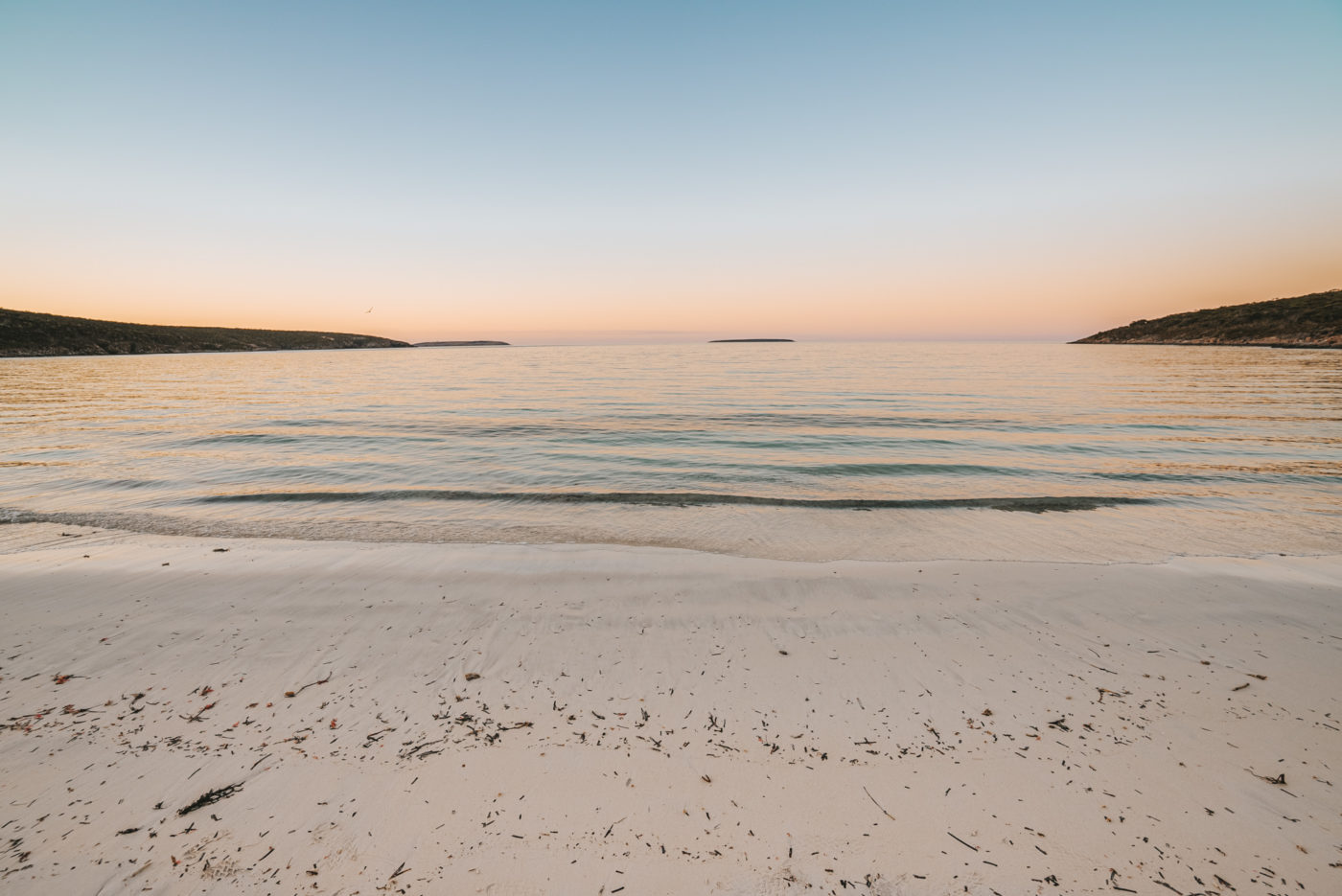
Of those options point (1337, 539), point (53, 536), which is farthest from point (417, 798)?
point (1337, 539)

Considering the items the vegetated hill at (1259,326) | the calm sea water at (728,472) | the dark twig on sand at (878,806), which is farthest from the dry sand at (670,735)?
the vegetated hill at (1259,326)

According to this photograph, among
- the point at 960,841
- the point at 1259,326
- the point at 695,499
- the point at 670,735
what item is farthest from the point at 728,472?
the point at 1259,326

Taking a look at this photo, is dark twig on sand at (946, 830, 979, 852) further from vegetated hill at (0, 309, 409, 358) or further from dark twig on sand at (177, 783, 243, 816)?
A: vegetated hill at (0, 309, 409, 358)

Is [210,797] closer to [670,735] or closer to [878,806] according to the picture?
[670,735]

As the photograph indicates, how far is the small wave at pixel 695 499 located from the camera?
11.3 metres

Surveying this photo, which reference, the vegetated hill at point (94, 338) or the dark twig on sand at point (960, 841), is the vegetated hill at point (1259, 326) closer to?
the dark twig on sand at point (960, 841)

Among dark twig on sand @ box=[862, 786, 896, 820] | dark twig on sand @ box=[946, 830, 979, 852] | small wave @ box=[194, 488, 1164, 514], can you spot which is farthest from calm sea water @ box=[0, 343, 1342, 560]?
dark twig on sand @ box=[946, 830, 979, 852]

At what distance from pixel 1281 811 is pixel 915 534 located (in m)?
6.28

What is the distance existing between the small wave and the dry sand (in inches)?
170

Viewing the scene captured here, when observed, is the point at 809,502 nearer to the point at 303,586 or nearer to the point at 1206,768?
the point at 1206,768

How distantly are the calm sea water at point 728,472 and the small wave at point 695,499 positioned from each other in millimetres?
78

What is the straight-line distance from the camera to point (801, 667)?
16.3 ft

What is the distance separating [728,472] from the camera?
14.4m

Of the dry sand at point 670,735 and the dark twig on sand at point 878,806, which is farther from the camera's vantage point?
the dark twig on sand at point 878,806
